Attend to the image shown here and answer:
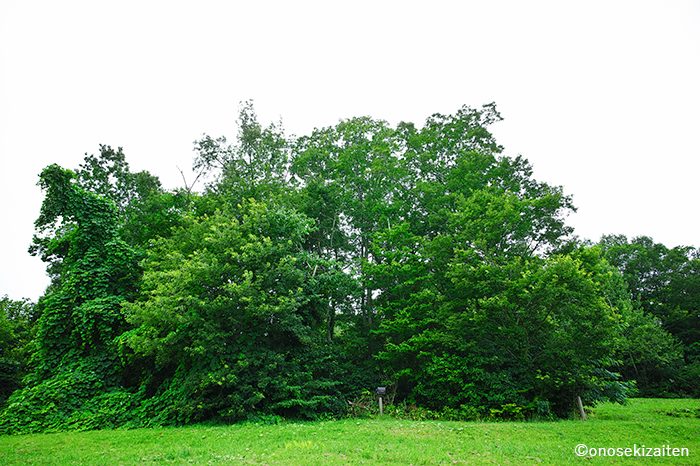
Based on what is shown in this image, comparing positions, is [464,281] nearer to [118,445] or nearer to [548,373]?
[548,373]

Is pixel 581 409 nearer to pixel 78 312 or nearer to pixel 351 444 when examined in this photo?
pixel 351 444

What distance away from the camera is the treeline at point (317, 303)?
13.7m

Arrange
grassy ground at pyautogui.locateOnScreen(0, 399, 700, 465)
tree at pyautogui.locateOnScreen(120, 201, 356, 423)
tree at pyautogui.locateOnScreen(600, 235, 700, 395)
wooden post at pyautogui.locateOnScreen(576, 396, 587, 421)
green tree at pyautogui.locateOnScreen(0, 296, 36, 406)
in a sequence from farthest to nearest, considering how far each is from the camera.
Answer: tree at pyautogui.locateOnScreen(600, 235, 700, 395), green tree at pyautogui.locateOnScreen(0, 296, 36, 406), wooden post at pyautogui.locateOnScreen(576, 396, 587, 421), tree at pyautogui.locateOnScreen(120, 201, 356, 423), grassy ground at pyautogui.locateOnScreen(0, 399, 700, 465)

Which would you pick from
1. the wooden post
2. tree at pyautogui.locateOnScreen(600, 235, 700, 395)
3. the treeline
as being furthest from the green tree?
tree at pyautogui.locateOnScreen(600, 235, 700, 395)

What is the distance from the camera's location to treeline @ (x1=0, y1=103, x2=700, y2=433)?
13.7m

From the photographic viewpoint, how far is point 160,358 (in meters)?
13.9

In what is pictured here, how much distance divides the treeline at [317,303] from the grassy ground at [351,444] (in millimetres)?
2402

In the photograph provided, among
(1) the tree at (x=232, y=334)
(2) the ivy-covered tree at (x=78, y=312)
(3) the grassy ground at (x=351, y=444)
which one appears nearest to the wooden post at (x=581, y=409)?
(3) the grassy ground at (x=351, y=444)

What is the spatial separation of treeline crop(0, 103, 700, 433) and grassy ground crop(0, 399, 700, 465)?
2402 mm

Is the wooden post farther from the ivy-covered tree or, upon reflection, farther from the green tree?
the green tree

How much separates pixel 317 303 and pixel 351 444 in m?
8.19

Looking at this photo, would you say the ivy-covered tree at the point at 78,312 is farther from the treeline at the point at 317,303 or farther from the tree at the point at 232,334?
the tree at the point at 232,334

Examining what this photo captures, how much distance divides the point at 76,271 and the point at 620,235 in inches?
2245

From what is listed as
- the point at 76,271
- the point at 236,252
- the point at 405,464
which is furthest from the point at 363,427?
the point at 76,271
